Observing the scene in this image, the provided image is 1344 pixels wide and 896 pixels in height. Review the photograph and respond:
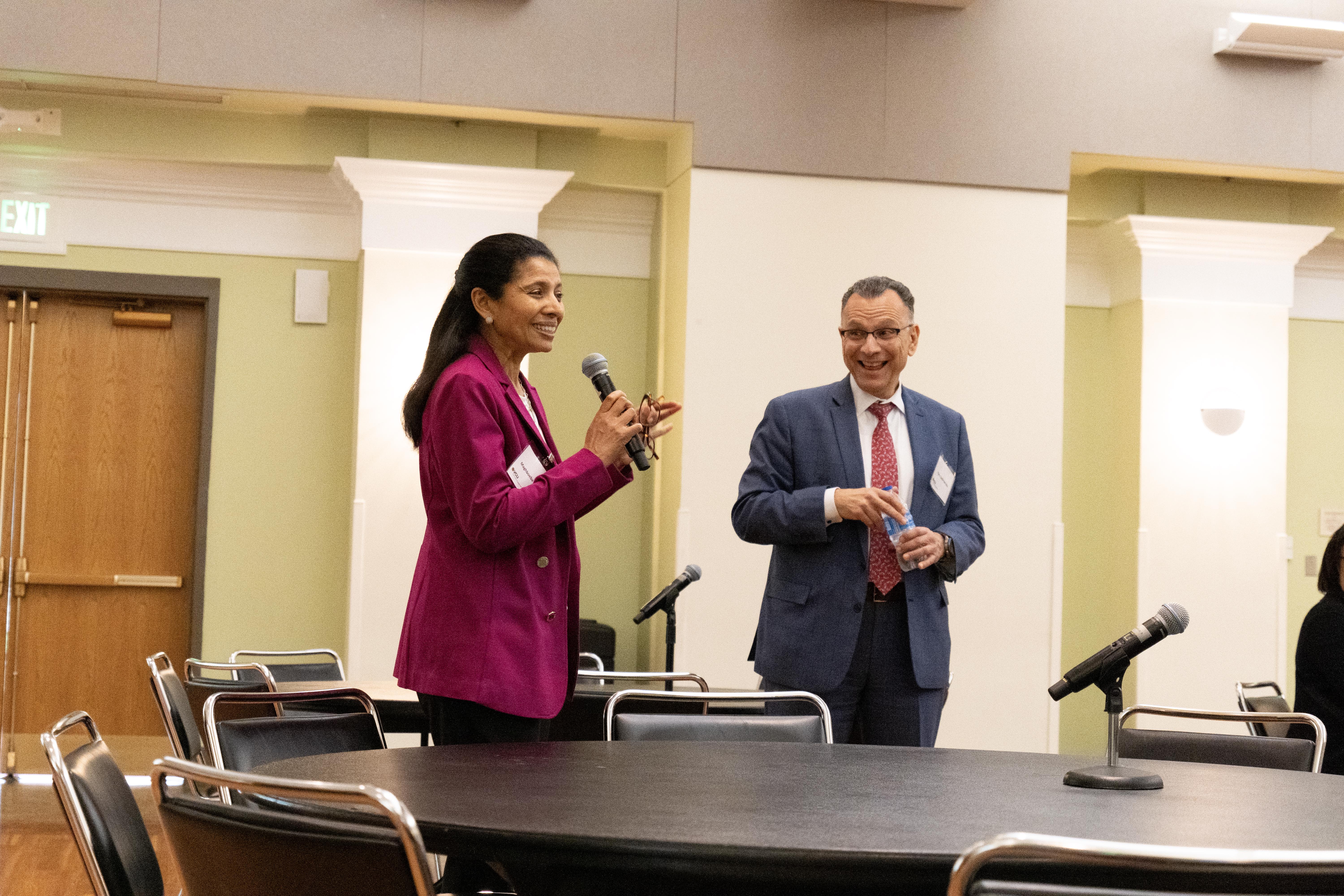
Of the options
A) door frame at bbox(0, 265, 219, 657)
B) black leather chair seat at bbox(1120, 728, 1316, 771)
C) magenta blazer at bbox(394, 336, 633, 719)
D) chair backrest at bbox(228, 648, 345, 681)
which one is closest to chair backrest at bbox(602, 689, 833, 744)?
magenta blazer at bbox(394, 336, 633, 719)

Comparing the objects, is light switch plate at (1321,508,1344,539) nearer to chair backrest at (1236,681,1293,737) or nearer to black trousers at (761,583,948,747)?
chair backrest at (1236,681,1293,737)

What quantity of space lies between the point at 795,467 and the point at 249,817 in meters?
2.07

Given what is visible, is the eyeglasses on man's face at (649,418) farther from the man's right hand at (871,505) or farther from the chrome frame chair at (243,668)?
the chrome frame chair at (243,668)

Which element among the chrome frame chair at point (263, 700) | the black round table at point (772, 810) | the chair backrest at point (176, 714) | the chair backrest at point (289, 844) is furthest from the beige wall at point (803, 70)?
the chair backrest at point (289, 844)

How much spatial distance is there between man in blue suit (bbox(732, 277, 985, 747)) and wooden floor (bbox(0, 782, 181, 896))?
1.95 metres

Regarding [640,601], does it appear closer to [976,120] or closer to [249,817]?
[976,120]

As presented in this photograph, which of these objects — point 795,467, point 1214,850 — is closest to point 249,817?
point 1214,850

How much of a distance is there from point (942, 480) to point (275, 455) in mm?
3933

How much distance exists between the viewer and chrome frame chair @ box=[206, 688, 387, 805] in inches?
82.4

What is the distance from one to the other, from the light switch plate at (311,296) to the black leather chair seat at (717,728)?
13.6 feet

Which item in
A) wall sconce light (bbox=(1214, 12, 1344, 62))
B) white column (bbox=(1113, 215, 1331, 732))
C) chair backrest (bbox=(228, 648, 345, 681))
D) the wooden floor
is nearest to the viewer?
the wooden floor

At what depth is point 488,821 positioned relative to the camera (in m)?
1.45

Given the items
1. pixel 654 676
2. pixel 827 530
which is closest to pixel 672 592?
pixel 654 676

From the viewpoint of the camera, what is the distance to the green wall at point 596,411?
6.38 m
